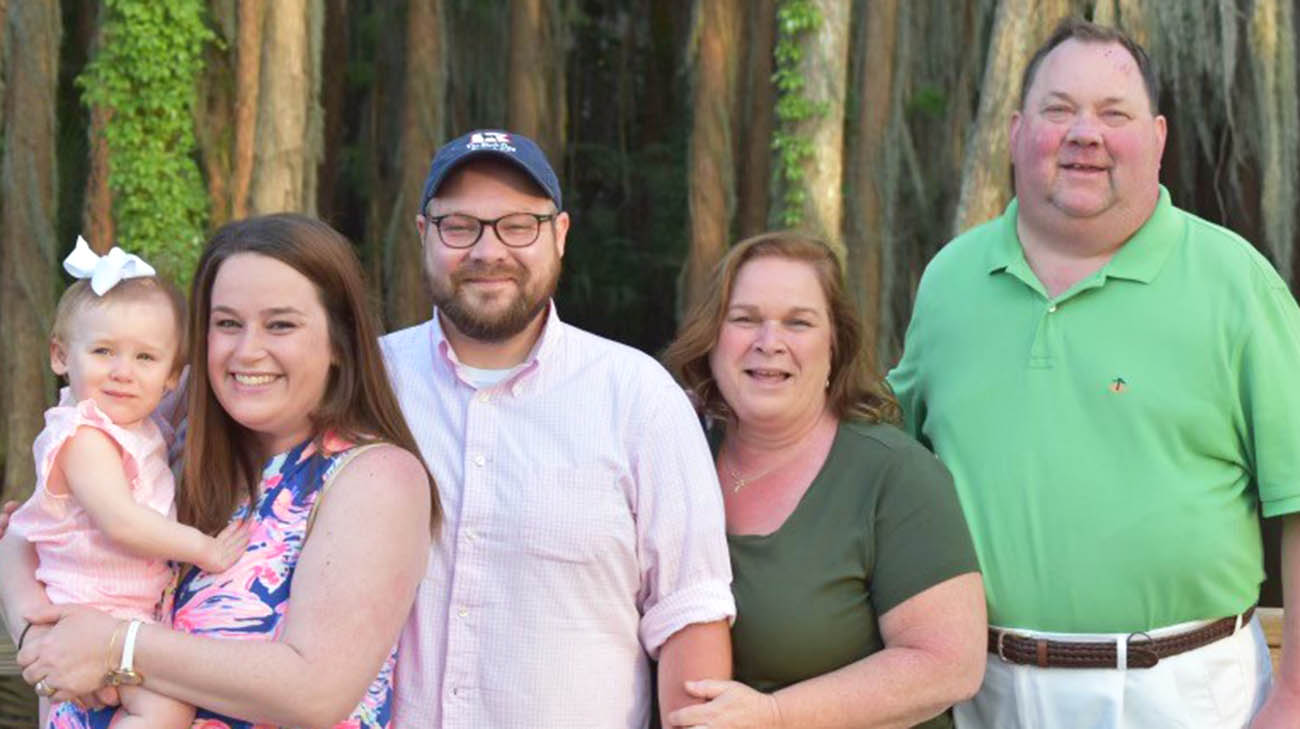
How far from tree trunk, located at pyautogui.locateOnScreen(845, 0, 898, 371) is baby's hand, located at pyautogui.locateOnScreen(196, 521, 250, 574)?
8306mm

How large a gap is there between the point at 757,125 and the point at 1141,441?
8968 millimetres

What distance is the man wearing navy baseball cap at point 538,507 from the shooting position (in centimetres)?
268

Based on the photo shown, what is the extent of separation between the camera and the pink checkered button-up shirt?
8.79ft

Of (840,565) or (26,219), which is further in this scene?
(26,219)

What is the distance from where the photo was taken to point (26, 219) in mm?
9180

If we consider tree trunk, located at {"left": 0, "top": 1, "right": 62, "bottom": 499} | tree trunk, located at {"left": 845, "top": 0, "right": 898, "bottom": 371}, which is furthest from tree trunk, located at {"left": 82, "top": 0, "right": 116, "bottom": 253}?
tree trunk, located at {"left": 845, "top": 0, "right": 898, "bottom": 371}

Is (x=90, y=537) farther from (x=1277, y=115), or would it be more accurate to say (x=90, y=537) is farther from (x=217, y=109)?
(x=1277, y=115)

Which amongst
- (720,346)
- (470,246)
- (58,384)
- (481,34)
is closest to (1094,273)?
(720,346)

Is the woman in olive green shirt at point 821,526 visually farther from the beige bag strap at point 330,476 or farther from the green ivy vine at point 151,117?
the green ivy vine at point 151,117

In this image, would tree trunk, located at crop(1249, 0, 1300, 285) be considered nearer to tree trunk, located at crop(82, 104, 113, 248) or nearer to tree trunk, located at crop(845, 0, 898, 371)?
tree trunk, located at crop(845, 0, 898, 371)

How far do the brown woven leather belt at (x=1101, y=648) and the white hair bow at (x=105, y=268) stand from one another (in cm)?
166

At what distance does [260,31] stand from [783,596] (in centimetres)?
739

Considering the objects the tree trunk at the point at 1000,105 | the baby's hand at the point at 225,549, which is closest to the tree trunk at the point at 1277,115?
the tree trunk at the point at 1000,105

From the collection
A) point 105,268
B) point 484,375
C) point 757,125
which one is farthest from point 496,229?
point 757,125
